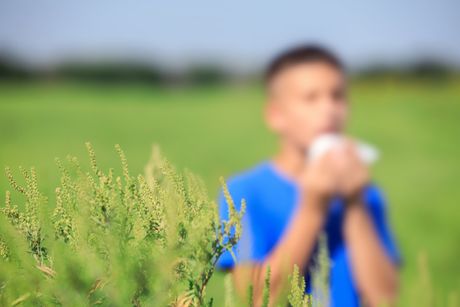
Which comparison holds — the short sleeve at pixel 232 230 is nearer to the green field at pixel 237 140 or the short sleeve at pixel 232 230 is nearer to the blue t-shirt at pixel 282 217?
the blue t-shirt at pixel 282 217

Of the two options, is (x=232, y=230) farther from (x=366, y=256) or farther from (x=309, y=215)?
(x=366, y=256)

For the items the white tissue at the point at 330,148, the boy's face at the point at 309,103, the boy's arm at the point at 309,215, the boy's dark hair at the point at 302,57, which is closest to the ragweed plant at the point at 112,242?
the boy's arm at the point at 309,215

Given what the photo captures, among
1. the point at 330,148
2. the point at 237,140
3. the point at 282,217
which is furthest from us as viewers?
the point at 237,140

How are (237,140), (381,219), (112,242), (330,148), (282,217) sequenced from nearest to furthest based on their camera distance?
(112,242), (330,148), (282,217), (381,219), (237,140)

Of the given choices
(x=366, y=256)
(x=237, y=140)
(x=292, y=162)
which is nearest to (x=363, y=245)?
(x=366, y=256)

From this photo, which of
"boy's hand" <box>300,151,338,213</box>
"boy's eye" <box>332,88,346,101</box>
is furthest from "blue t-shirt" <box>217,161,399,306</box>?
"boy's eye" <box>332,88,346,101</box>

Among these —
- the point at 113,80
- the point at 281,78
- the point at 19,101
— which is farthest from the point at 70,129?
the point at 113,80

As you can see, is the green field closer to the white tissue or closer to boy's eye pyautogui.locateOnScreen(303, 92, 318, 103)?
the white tissue

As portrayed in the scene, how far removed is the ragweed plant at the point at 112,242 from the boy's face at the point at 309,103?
179 centimetres

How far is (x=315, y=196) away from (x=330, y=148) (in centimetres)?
28

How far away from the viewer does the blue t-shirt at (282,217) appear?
2.18 m

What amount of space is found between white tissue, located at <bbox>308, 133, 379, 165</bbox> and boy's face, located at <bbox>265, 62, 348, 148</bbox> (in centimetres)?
7

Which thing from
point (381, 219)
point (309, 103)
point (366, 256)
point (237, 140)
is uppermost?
point (237, 140)

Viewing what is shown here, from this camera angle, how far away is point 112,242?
2.05 ft
